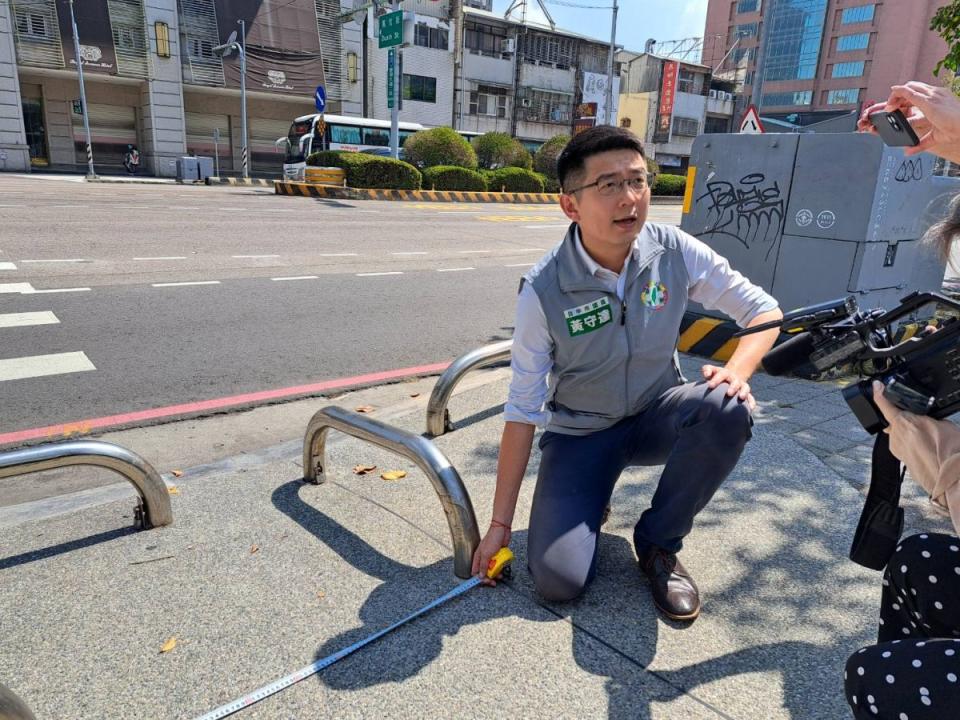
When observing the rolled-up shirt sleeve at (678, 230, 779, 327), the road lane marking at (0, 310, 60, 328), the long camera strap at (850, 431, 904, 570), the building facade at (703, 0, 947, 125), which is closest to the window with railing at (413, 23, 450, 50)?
the building facade at (703, 0, 947, 125)

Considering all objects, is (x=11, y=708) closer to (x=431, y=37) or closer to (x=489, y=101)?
(x=431, y=37)

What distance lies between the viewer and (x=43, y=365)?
522cm

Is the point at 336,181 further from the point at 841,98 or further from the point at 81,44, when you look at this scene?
the point at 841,98

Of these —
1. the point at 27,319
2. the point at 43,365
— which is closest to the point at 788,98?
the point at 27,319

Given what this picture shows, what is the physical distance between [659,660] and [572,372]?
100cm

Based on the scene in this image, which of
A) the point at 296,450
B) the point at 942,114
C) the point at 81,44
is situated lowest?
the point at 296,450

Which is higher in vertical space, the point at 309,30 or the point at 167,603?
the point at 309,30

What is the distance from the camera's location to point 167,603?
2.34 meters

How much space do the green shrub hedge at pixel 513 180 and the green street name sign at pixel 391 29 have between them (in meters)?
6.05

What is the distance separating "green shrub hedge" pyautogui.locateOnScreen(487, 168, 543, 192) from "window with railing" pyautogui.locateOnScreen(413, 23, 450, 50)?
17.3 metres

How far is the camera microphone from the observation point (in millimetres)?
1749

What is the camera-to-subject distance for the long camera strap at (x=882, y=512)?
1.80m

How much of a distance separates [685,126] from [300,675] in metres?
58.8

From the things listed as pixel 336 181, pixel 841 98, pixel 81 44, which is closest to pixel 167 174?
pixel 81 44
